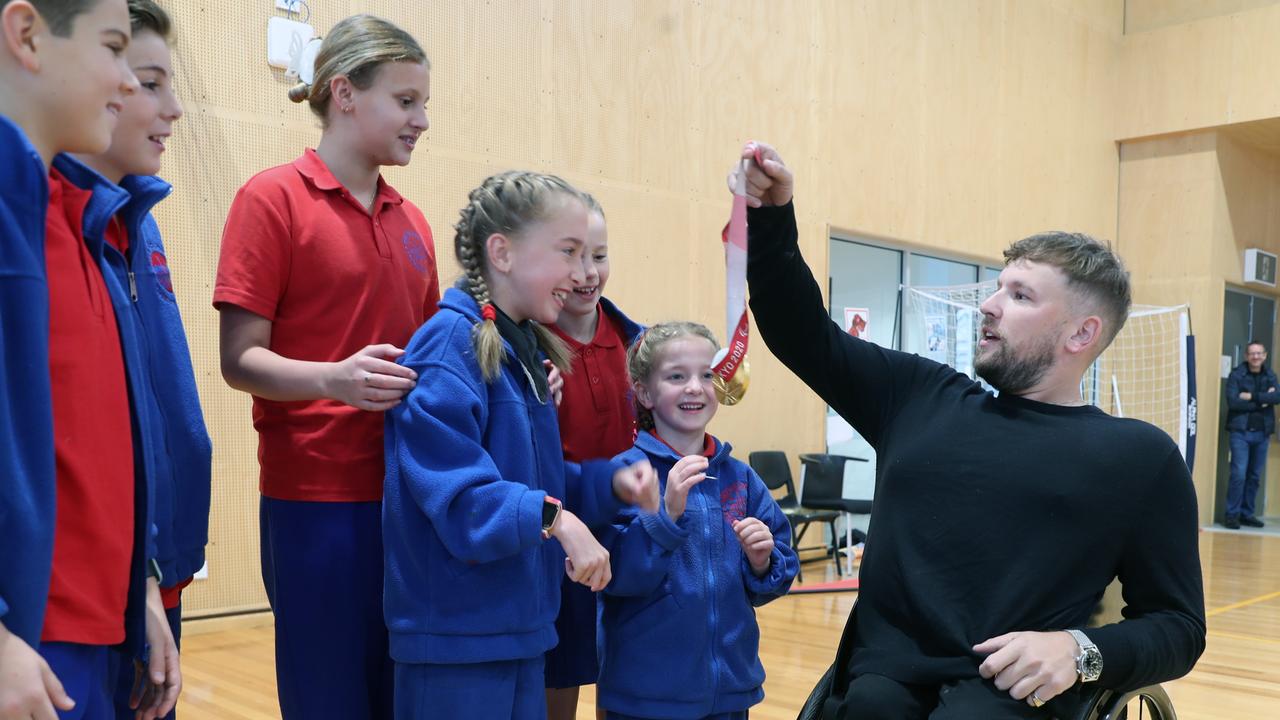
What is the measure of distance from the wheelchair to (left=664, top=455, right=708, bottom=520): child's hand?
0.37 meters

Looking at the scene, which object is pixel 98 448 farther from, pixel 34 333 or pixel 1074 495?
pixel 1074 495

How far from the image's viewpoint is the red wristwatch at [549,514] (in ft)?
5.44

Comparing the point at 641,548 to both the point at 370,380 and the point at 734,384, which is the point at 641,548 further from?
the point at 370,380

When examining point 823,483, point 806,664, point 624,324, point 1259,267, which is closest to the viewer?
point 624,324

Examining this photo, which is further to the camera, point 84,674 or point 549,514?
point 549,514

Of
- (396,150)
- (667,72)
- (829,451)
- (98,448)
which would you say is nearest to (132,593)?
(98,448)

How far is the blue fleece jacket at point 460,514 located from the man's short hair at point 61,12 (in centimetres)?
74

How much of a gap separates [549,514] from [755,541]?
58cm

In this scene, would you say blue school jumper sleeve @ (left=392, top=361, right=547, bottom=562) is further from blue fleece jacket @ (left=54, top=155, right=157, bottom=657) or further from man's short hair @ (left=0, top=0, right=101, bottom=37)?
man's short hair @ (left=0, top=0, right=101, bottom=37)

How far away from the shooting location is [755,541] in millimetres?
2098

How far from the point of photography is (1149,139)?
448 inches

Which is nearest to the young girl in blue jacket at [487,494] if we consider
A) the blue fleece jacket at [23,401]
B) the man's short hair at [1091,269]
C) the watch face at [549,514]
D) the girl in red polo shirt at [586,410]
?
the watch face at [549,514]

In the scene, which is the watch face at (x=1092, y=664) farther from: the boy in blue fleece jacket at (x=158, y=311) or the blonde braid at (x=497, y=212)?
the boy in blue fleece jacket at (x=158, y=311)

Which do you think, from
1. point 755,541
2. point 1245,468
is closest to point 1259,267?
point 1245,468
